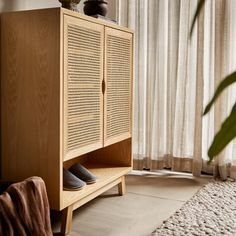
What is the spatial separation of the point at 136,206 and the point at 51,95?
0.97m

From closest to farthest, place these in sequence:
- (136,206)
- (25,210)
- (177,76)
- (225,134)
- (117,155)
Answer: (225,134), (25,210), (136,206), (117,155), (177,76)

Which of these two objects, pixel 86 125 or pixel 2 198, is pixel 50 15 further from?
pixel 2 198

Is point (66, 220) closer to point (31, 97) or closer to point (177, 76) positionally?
point (31, 97)

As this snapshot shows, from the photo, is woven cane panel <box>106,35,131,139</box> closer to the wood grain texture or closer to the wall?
the wood grain texture

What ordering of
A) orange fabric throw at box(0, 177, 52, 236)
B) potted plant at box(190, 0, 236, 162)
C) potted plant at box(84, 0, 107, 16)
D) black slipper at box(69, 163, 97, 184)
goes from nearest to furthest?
potted plant at box(190, 0, 236, 162)
orange fabric throw at box(0, 177, 52, 236)
black slipper at box(69, 163, 97, 184)
potted plant at box(84, 0, 107, 16)

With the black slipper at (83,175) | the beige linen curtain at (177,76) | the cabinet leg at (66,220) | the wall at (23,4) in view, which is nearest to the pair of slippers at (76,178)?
the black slipper at (83,175)

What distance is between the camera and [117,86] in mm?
2453

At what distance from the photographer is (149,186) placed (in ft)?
9.37

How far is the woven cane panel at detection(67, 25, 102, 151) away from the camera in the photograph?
193 cm

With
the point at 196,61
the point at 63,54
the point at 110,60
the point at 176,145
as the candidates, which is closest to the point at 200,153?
the point at 176,145

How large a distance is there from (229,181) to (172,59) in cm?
110

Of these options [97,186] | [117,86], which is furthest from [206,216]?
[117,86]

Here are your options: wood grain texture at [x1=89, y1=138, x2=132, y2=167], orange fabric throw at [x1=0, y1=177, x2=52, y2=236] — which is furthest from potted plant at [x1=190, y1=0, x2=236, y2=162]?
wood grain texture at [x1=89, y1=138, x2=132, y2=167]

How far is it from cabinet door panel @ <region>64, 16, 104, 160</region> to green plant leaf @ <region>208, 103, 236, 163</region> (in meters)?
1.54
